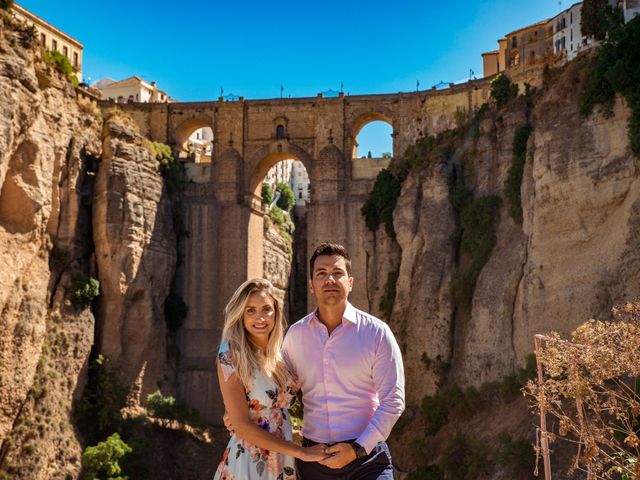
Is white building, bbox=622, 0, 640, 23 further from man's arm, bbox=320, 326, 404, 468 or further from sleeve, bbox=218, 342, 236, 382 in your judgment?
sleeve, bbox=218, 342, 236, 382

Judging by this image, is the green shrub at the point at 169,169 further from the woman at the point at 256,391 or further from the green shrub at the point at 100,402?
the woman at the point at 256,391

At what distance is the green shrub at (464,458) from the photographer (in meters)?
18.9

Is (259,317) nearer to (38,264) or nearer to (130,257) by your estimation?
(38,264)

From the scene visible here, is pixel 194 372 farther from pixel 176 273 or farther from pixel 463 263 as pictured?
pixel 463 263

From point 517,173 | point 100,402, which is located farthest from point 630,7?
point 100,402

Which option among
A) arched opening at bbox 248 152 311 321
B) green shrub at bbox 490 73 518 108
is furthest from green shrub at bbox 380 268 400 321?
green shrub at bbox 490 73 518 108

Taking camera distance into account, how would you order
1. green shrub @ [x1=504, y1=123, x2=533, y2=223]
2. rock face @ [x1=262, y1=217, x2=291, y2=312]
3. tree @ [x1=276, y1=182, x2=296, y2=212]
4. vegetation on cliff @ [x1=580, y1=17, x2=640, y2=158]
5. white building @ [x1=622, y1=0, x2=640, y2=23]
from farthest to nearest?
tree @ [x1=276, y1=182, x2=296, y2=212]
rock face @ [x1=262, y1=217, x2=291, y2=312]
white building @ [x1=622, y1=0, x2=640, y2=23]
green shrub @ [x1=504, y1=123, x2=533, y2=223]
vegetation on cliff @ [x1=580, y1=17, x2=640, y2=158]

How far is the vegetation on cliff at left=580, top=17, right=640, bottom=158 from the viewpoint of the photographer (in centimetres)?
1876

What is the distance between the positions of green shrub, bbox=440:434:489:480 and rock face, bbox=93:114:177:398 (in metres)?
13.2

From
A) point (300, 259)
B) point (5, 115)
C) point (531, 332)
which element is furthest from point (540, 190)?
point (300, 259)

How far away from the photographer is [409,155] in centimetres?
3028

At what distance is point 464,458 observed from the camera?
19781 mm

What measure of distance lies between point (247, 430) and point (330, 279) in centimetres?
102

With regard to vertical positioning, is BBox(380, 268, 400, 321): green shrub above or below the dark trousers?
above
